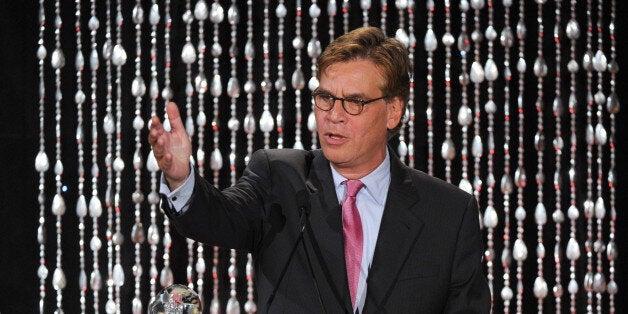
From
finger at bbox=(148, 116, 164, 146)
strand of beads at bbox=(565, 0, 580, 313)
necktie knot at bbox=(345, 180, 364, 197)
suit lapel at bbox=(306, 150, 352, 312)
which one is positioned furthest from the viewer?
strand of beads at bbox=(565, 0, 580, 313)

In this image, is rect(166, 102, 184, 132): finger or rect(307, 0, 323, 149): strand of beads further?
rect(307, 0, 323, 149): strand of beads

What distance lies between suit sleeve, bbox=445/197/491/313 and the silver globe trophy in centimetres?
56

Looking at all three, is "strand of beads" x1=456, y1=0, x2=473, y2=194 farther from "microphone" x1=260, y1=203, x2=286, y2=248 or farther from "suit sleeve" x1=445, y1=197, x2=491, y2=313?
"microphone" x1=260, y1=203, x2=286, y2=248

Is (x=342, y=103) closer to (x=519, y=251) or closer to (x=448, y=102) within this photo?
(x=448, y=102)

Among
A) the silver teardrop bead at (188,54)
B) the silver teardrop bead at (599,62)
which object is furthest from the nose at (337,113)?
the silver teardrop bead at (599,62)

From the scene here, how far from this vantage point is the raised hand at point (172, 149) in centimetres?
145

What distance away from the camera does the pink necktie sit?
1.67 m

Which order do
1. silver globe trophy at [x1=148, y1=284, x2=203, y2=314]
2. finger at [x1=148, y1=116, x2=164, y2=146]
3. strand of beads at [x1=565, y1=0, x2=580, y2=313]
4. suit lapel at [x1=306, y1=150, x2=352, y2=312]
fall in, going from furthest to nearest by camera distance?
strand of beads at [x1=565, y1=0, x2=580, y2=313], suit lapel at [x1=306, y1=150, x2=352, y2=312], finger at [x1=148, y1=116, x2=164, y2=146], silver globe trophy at [x1=148, y1=284, x2=203, y2=314]

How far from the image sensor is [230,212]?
1.60 meters

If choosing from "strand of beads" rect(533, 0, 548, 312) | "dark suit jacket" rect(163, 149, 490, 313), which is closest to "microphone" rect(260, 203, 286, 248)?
"dark suit jacket" rect(163, 149, 490, 313)

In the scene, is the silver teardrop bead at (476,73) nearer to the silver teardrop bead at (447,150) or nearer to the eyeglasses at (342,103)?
the silver teardrop bead at (447,150)

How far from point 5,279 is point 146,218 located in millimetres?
512

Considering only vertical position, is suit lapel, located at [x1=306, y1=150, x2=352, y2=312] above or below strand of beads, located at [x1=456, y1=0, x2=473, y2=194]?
below

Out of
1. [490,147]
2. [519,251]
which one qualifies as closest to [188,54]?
[490,147]
